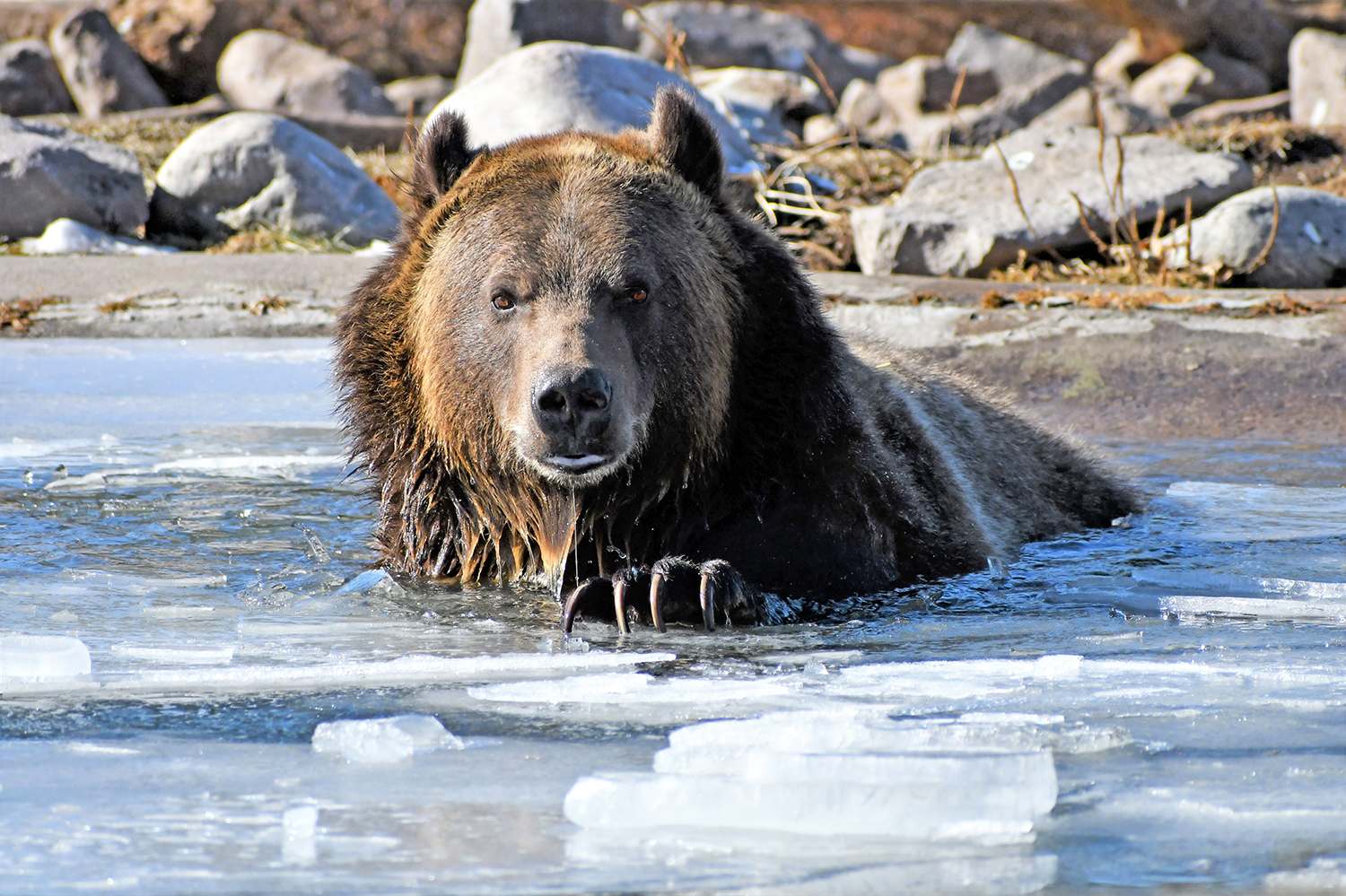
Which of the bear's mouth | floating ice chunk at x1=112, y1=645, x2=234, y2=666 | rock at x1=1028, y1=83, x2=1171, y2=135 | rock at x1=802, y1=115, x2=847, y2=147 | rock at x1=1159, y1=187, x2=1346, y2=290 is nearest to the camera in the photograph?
floating ice chunk at x1=112, y1=645, x2=234, y2=666

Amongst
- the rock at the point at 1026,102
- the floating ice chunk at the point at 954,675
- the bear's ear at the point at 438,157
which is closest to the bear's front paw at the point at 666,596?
the floating ice chunk at the point at 954,675

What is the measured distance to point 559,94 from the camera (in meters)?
12.4

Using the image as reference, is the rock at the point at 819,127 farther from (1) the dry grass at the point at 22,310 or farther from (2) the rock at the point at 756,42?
(1) the dry grass at the point at 22,310

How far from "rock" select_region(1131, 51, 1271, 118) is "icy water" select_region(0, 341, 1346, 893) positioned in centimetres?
2214

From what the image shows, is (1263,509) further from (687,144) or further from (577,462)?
(577,462)

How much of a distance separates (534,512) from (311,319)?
5.18m

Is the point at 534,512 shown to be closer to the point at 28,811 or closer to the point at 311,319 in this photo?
the point at 28,811

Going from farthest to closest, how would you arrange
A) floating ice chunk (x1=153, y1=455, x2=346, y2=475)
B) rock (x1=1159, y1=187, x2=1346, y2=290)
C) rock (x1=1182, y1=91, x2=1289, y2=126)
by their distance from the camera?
rock (x1=1182, y1=91, x2=1289, y2=126)
rock (x1=1159, y1=187, x2=1346, y2=290)
floating ice chunk (x1=153, y1=455, x2=346, y2=475)

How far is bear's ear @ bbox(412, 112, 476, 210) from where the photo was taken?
4836mm

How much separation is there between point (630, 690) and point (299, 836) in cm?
108

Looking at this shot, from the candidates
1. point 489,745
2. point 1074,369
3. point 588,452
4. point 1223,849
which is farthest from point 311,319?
point 1223,849

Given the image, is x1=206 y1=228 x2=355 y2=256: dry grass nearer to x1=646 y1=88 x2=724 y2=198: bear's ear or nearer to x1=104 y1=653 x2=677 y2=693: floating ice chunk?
x1=646 y1=88 x2=724 y2=198: bear's ear

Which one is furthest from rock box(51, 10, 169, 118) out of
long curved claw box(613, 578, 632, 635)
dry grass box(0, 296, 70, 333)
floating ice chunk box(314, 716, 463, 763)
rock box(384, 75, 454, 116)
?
floating ice chunk box(314, 716, 463, 763)

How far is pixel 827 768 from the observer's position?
9.04ft
